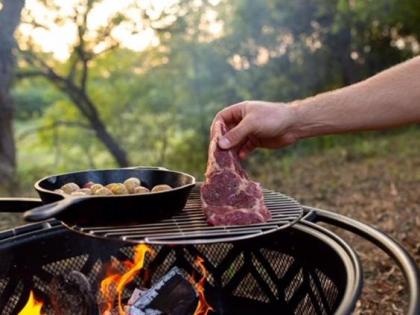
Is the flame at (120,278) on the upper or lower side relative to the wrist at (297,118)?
lower

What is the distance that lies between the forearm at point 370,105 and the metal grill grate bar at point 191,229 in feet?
1.20

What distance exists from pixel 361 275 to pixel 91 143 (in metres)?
6.53

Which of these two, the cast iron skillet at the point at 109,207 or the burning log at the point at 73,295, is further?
the burning log at the point at 73,295

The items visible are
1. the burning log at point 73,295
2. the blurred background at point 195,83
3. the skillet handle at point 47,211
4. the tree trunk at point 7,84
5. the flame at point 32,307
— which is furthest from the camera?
the blurred background at point 195,83

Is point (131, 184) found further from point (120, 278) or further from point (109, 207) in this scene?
point (120, 278)

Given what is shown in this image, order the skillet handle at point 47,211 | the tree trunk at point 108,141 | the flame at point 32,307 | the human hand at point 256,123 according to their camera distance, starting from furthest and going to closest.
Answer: the tree trunk at point 108,141, the flame at point 32,307, the human hand at point 256,123, the skillet handle at point 47,211

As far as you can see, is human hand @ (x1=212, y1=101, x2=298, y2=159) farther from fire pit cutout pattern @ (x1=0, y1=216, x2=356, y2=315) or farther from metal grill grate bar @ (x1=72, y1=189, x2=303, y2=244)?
fire pit cutout pattern @ (x1=0, y1=216, x2=356, y2=315)

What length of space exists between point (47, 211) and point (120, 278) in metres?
1.08

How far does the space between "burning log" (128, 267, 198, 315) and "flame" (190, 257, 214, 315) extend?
0.23 feet

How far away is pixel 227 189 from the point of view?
1.79 meters

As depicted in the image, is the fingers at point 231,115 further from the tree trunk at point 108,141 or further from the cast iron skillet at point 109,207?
the tree trunk at point 108,141

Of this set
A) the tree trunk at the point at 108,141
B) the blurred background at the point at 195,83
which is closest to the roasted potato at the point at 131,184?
the blurred background at the point at 195,83

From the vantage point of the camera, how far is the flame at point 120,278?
222 centimetres

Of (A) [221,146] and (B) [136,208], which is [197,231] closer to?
(B) [136,208]
